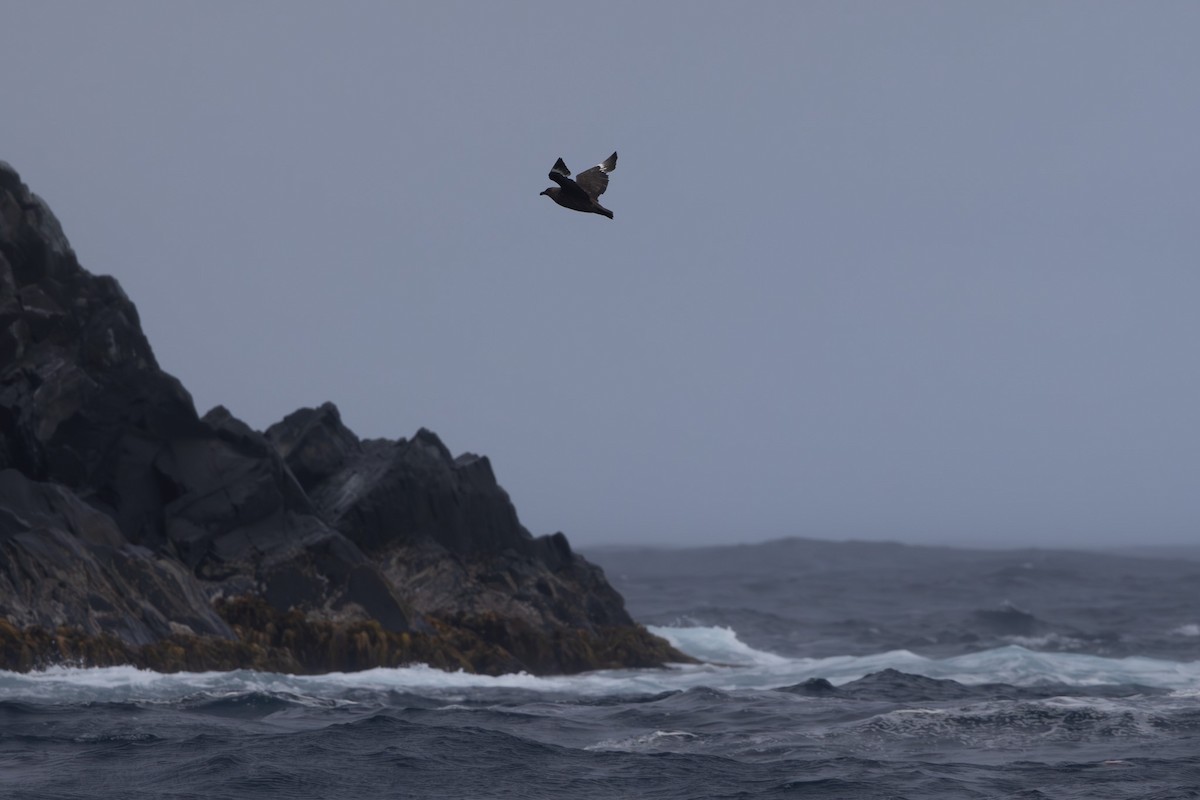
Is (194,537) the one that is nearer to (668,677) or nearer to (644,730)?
(668,677)

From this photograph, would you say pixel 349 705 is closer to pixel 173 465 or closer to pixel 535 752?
pixel 535 752

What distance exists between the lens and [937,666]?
3988cm

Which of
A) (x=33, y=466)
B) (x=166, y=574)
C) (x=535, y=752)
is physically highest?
(x=33, y=466)

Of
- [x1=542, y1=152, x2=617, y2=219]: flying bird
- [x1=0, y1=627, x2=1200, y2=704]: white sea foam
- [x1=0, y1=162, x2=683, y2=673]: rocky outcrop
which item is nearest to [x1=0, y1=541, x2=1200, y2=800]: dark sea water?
[x1=0, y1=627, x2=1200, y2=704]: white sea foam

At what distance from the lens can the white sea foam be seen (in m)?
27.7

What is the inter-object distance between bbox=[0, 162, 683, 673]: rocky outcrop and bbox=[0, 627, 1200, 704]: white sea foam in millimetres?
904

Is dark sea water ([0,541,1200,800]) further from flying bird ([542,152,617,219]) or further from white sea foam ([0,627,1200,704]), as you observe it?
flying bird ([542,152,617,219])

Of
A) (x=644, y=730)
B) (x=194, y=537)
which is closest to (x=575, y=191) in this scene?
(x=644, y=730)

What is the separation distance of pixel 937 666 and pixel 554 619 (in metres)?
10.3

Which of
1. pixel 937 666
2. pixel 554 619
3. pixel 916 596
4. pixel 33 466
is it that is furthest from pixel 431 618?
pixel 916 596

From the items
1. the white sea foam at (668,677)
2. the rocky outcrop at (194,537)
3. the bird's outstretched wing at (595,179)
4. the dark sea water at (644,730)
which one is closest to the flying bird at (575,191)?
the bird's outstretched wing at (595,179)

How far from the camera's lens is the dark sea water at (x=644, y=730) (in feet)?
68.5

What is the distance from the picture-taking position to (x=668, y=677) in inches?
1452

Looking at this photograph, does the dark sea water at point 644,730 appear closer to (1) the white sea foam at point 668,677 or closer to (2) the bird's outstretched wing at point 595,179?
(1) the white sea foam at point 668,677
